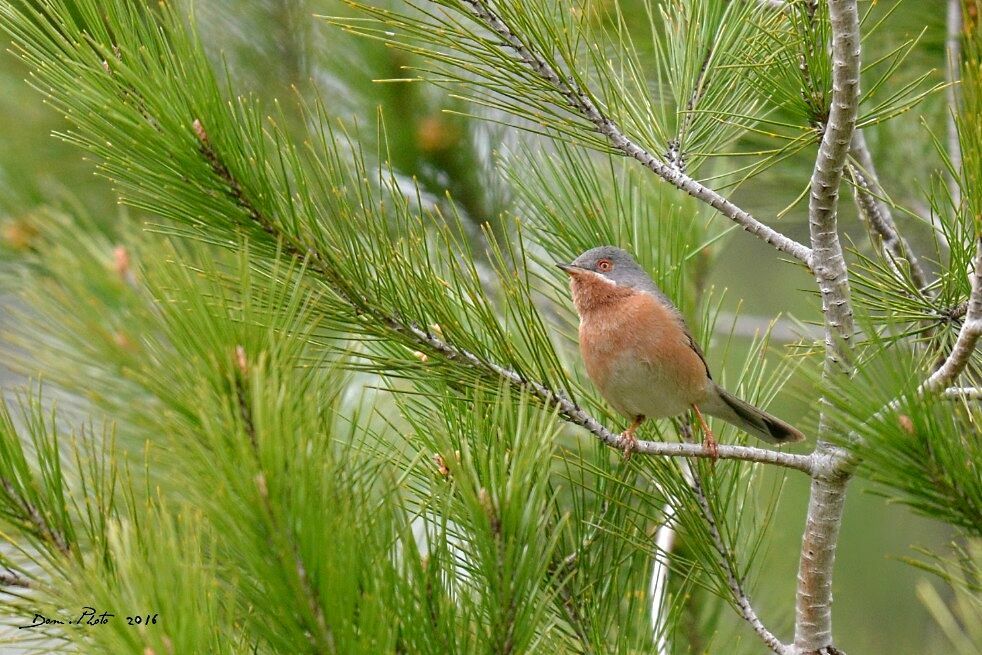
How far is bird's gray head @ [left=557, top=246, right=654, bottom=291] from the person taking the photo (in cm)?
364

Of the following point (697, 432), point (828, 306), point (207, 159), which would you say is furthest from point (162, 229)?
point (697, 432)

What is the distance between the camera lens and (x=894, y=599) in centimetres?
742

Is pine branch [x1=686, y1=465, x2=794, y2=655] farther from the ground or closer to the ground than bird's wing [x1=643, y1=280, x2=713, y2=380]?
closer to the ground

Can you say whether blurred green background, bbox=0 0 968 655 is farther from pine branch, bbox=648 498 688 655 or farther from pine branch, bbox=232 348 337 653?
pine branch, bbox=232 348 337 653

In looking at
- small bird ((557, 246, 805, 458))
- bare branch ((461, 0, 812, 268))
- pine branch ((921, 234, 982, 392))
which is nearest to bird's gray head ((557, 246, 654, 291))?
small bird ((557, 246, 805, 458))

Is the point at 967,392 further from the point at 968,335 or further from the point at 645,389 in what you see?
the point at 645,389

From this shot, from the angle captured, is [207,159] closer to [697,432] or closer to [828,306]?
[828,306]

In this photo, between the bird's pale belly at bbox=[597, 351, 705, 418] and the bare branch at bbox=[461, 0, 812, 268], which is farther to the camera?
the bird's pale belly at bbox=[597, 351, 705, 418]

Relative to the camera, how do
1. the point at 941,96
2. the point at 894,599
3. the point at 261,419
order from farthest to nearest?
1. the point at 894,599
2. the point at 941,96
3. the point at 261,419

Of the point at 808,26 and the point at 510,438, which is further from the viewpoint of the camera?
the point at 808,26

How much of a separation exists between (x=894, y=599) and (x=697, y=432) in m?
4.24
